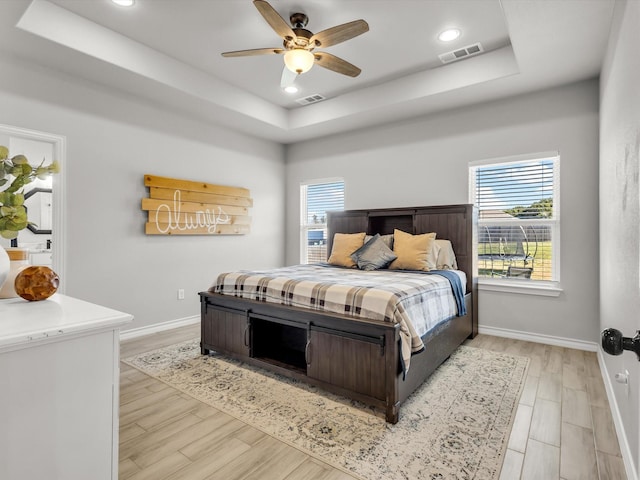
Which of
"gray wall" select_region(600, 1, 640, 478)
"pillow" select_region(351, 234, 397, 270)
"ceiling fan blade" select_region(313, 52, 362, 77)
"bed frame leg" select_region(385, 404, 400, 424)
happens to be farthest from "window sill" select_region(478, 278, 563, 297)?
"ceiling fan blade" select_region(313, 52, 362, 77)

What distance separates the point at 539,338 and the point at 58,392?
4.09 m

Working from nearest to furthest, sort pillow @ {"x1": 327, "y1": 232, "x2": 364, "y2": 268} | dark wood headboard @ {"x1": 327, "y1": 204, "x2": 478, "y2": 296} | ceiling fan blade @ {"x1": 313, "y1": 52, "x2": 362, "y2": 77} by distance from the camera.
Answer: ceiling fan blade @ {"x1": 313, "y1": 52, "x2": 362, "y2": 77}
dark wood headboard @ {"x1": 327, "y1": 204, "x2": 478, "y2": 296}
pillow @ {"x1": 327, "y1": 232, "x2": 364, "y2": 268}

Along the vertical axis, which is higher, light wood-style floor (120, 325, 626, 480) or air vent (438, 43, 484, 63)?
air vent (438, 43, 484, 63)

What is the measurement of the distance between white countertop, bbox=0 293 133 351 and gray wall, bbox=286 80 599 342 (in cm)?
389

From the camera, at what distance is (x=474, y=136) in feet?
13.4

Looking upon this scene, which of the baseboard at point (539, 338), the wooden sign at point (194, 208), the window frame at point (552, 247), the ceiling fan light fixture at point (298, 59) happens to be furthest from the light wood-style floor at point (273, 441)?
the ceiling fan light fixture at point (298, 59)

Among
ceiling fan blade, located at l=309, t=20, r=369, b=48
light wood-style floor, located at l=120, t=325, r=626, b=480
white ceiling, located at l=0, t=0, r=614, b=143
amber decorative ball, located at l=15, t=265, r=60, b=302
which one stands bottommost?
light wood-style floor, located at l=120, t=325, r=626, b=480

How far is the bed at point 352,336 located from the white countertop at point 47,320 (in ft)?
4.90

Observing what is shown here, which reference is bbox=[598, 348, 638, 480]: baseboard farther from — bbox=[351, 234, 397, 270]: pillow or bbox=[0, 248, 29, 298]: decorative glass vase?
bbox=[0, 248, 29, 298]: decorative glass vase

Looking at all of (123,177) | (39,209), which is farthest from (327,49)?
(39,209)

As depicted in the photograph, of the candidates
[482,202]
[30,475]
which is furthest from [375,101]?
[30,475]

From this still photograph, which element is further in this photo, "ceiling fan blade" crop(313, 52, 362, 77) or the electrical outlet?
"ceiling fan blade" crop(313, 52, 362, 77)

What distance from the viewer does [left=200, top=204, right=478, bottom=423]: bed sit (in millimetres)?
2168

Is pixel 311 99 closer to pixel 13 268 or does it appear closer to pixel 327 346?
pixel 327 346
